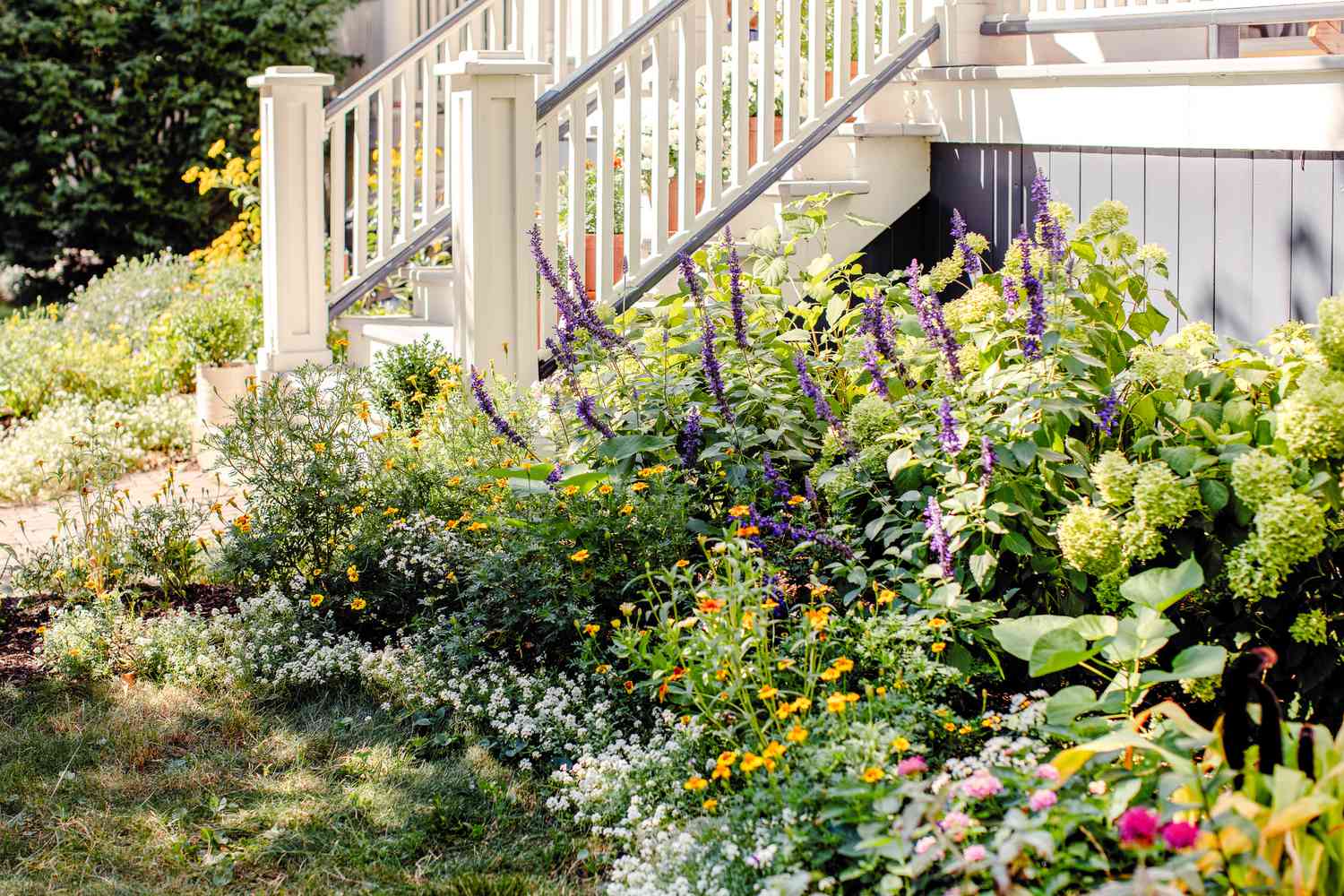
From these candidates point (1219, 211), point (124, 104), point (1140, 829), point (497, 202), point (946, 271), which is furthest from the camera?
point (124, 104)

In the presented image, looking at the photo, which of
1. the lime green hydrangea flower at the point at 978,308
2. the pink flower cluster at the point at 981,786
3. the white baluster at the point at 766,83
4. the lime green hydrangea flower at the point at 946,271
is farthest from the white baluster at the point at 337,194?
the pink flower cluster at the point at 981,786

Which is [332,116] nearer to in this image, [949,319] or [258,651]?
[258,651]

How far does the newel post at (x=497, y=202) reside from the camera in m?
5.12

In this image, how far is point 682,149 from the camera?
5.61 m

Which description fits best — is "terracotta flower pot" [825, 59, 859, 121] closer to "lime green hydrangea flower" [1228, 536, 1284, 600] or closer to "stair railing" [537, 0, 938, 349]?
"stair railing" [537, 0, 938, 349]

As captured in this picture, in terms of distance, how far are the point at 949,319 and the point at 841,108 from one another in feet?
8.09

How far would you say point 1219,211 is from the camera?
186 inches

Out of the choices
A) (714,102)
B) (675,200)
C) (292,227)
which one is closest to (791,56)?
(714,102)

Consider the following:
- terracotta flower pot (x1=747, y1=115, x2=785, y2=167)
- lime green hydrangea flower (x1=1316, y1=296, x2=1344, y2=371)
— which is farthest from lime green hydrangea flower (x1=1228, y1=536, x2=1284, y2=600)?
terracotta flower pot (x1=747, y1=115, x2=785, y2=167)

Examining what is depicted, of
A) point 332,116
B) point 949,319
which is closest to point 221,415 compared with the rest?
point 332,116

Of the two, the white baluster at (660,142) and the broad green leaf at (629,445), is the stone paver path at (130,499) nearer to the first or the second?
the white baluster at (660,142)

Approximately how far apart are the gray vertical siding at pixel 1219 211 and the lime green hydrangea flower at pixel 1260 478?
77.4 inches

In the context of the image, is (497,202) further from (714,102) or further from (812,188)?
(812,188)

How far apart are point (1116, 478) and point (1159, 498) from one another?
9 cm
